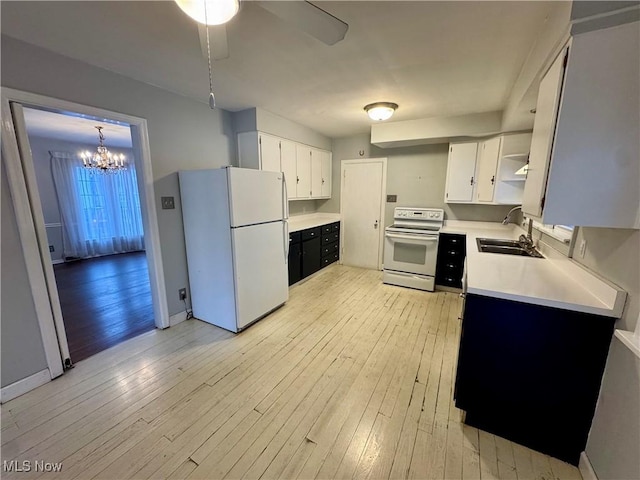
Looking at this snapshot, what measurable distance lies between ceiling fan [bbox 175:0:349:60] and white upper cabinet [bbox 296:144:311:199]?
272 cm

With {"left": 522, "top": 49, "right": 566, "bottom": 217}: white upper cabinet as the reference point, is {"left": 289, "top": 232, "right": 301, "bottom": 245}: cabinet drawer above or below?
below

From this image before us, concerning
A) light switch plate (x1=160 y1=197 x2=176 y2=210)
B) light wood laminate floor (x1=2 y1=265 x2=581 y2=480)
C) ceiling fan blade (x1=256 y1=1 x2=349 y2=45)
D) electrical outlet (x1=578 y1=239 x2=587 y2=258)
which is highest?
ceiling fan blade (x1=256 y1=1 x2=349 y2=45)

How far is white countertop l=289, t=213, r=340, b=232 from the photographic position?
14.0ft

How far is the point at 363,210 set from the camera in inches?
190

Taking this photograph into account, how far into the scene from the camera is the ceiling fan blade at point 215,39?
133 cm

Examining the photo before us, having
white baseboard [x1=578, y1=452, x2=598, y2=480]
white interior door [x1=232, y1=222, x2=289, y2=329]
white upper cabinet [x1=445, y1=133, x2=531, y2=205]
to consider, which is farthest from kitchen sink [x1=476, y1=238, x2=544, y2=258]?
white interior door [x1=232, y1=222, x2=289, y2=329]

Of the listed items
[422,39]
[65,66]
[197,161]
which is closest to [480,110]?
[422,39]

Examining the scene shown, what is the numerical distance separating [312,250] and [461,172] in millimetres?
2499

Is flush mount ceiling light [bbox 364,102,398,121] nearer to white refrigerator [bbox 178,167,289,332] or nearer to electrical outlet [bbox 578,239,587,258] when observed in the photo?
white refrigerator [bbox 178,167,289,332]

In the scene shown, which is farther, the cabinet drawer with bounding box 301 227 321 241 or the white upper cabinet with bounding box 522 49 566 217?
the cabinet drawer with bounding box 301 227 321 241

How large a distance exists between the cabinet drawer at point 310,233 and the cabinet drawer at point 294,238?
0.12 m

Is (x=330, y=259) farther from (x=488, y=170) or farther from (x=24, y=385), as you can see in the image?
(x=24, y=385)

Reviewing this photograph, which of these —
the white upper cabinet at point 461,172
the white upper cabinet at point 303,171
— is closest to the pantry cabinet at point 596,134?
the white upper cabinet at point 461,172

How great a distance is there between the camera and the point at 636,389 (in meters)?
1.06
